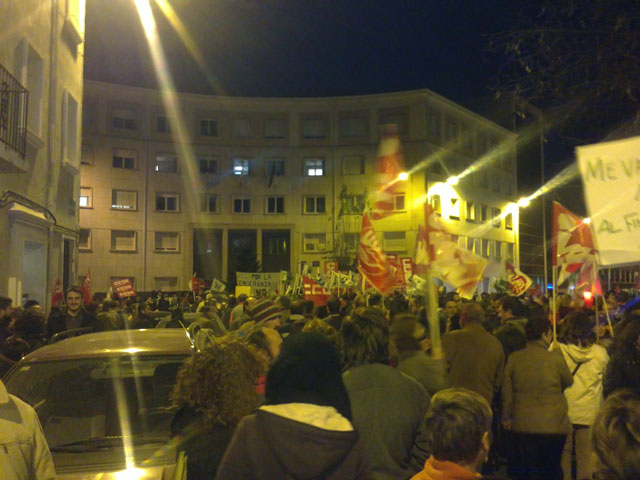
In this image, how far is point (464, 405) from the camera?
3002mm

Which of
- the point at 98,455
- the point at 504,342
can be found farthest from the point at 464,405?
the point at 504,342

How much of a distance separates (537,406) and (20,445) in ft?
15.8

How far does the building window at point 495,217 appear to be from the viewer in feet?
207

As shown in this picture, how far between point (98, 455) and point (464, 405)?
2305 mm

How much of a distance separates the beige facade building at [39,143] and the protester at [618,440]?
10401 mm

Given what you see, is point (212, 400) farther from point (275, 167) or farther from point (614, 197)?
point (275, 167)

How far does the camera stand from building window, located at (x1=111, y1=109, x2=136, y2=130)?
5150cm

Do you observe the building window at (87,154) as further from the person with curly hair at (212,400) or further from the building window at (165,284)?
the person with curly hair at (212,400)

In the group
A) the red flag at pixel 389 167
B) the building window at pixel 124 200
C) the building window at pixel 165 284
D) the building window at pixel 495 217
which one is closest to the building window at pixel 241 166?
the building window at pixel 124 200

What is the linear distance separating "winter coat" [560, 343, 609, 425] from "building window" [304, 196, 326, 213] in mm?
47890

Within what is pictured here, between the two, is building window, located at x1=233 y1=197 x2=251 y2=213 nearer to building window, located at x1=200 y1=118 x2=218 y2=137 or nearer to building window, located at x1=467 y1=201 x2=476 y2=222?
building window, located at x1=200 y1=118 x2=218 y2=137

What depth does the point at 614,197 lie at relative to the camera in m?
5.02

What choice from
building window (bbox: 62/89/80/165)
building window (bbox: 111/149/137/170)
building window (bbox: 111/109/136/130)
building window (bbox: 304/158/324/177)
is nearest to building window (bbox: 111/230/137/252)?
building window (bbox: 111/149/137/170)

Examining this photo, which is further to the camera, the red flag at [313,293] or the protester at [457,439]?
the red flag at [313,293]
